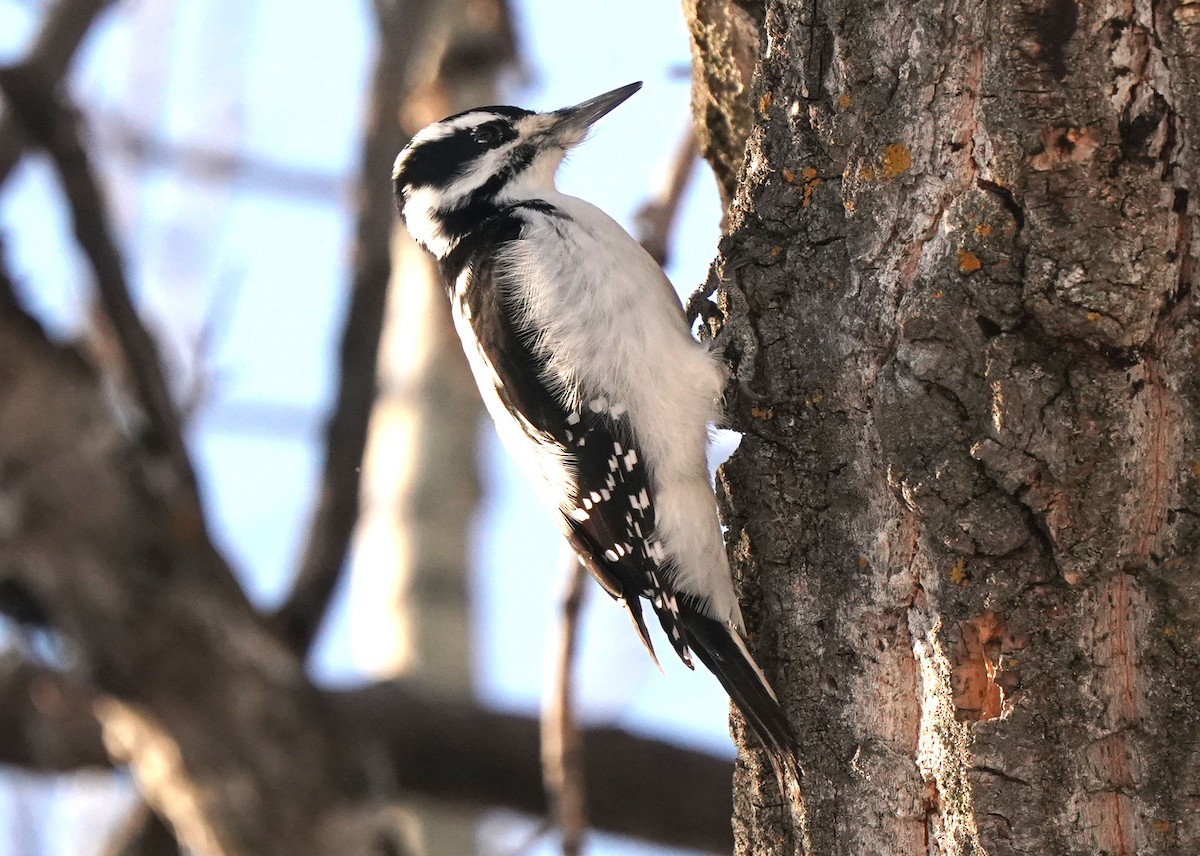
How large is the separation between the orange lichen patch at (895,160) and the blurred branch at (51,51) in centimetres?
291

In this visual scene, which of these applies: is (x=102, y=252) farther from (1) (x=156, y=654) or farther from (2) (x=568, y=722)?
(2) (x=568, y=722)

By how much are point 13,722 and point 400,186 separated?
7.00ft

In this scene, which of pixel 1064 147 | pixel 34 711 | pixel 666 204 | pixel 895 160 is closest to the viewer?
pixel 1064 147

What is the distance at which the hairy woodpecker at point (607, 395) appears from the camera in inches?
112

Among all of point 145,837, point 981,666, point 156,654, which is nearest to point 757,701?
point 981,666

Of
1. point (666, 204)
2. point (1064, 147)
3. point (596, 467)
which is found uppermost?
point (666, 204)

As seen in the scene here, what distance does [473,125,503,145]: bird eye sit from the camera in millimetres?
3570

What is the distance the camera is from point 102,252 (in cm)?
423

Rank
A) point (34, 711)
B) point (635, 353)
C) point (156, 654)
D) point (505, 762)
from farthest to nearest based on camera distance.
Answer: point (505, 762) → point (34, 711) → point (156, 654) → point (635, 353)

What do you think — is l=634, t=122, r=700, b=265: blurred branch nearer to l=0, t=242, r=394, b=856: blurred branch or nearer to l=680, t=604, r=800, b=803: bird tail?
l=680, t=604, r=800, b=803: bird tail

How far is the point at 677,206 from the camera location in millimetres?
3713

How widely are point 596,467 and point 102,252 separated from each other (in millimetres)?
2064

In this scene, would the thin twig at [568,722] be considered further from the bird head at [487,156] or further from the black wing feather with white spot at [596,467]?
the bird head at [487,156]

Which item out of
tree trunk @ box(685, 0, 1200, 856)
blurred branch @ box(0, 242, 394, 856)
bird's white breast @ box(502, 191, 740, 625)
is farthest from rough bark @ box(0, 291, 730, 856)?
tree trunk @ box(685, 0, 1200, 856)
